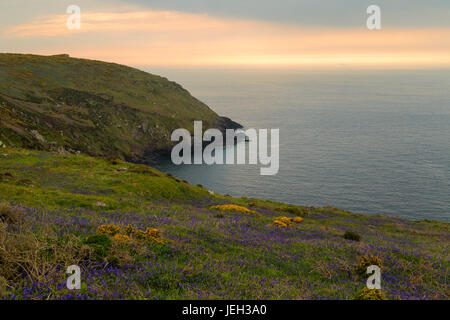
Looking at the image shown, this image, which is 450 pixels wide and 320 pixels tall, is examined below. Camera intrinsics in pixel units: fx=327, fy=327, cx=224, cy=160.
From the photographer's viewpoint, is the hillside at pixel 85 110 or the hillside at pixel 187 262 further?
the hillside at pixel 85 110

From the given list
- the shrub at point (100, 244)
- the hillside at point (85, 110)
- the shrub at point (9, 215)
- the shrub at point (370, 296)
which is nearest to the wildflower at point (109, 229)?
the shrub at point (100, 244)

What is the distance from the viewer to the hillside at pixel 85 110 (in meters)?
112

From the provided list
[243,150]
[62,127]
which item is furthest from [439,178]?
[62,127]

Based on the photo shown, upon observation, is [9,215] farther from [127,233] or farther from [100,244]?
[100,244]

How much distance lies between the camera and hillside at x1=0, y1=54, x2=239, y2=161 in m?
112

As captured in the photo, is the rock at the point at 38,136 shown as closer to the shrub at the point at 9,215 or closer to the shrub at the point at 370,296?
the shrub at the point at 9,215

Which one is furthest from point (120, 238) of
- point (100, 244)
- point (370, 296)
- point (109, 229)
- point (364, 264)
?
point (364, 264)

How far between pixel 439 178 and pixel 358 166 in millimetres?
26514

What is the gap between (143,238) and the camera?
14.2 m

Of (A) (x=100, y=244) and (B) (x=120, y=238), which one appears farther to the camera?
(B) (x=120, y=238)

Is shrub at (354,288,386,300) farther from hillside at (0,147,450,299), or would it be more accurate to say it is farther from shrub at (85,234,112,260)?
shrub at (85,234,112,260)

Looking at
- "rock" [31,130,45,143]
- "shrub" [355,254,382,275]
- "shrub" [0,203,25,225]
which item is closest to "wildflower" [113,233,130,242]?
"shrub" [0,203,25,225]

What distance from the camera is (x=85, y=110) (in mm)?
148750
